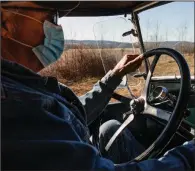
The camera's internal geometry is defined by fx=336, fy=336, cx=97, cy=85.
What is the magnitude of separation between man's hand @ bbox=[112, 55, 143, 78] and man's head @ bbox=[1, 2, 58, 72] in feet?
1.83

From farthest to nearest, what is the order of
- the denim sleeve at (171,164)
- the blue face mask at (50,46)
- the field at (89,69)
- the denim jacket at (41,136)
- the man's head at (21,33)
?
the field at (89,69) → the blue face mask at (50,46) → the man's head at (21,33) → the denim sleeve at (171,164) → the denim jacket at (41,136)

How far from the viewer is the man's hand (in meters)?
1.70

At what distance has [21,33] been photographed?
118 centimetres

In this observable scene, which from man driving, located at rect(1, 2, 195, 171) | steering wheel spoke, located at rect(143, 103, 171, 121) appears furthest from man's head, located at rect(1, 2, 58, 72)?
steering wheel spoke, located at rect(143, 103, 171, 121)

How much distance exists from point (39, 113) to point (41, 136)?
0.21 feet

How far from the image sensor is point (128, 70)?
172 centimetres

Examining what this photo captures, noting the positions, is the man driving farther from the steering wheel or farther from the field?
the field

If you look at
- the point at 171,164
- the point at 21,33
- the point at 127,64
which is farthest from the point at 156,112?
the point at 21,33

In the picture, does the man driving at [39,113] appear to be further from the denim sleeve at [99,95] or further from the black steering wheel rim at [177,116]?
the denim sleeve at [99,95]

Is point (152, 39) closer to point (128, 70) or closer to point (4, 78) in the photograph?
point (128, 70)

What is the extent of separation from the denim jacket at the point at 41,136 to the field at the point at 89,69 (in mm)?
753

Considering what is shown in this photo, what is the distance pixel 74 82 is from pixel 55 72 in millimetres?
273

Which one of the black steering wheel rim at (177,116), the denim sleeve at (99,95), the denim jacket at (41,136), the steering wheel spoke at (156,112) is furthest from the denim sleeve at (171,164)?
the denim sleeve at (99,95)

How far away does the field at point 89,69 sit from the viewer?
6.16ft
